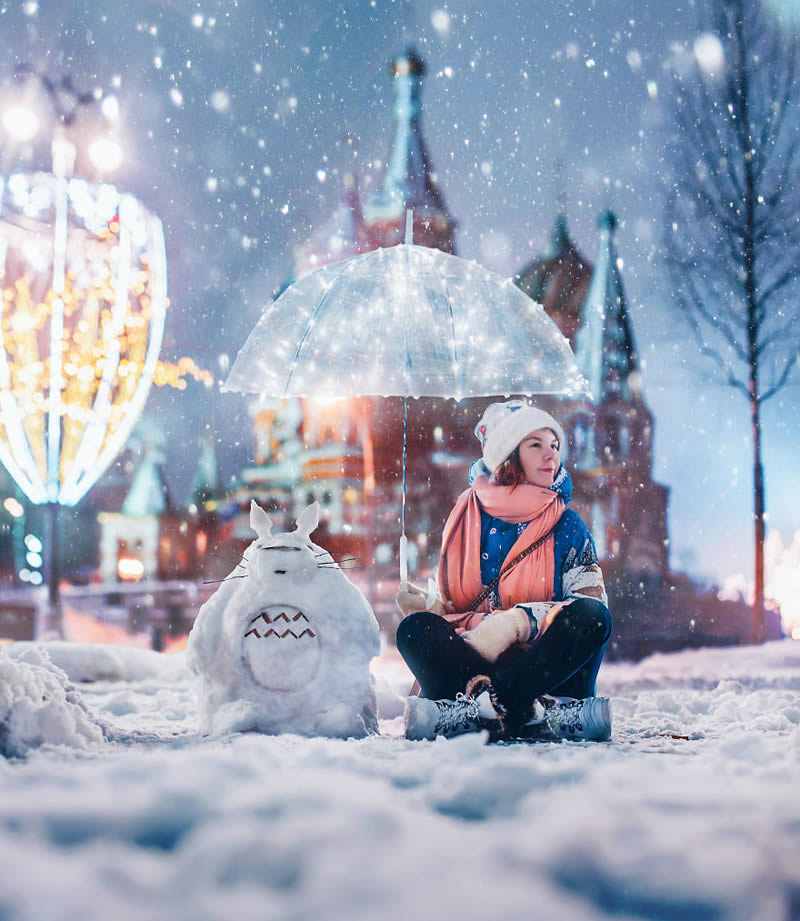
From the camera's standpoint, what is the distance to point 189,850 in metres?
1.57

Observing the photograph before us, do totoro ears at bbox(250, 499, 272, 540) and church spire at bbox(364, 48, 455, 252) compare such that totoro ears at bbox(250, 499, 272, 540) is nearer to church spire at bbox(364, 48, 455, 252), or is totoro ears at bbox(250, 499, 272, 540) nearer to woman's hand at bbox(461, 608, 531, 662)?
woman's hand at bbox(461, 608, 531, 662)

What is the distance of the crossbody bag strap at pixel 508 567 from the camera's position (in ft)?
11.8

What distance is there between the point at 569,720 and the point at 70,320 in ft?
22.8

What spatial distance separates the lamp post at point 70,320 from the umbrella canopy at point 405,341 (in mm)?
4586

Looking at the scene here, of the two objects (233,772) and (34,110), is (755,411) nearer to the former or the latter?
(233,772)

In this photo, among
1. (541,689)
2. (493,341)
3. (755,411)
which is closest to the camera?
(541,689)

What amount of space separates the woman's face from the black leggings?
65cm

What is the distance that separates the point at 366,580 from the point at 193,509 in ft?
45.8

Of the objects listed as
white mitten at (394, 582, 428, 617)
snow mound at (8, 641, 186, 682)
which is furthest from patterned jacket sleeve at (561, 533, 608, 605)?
snow mound at (8, 641, 186, 682)

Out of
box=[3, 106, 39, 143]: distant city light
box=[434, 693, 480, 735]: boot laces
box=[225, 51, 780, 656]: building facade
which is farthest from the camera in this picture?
box=[225, 51, 780, 656]: building facade

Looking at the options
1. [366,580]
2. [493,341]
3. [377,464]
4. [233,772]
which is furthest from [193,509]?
[233,772]

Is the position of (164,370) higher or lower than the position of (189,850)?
higher

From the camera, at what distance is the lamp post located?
26.4 feet

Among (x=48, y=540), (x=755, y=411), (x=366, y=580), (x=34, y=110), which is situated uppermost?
(x=34, y=110)
